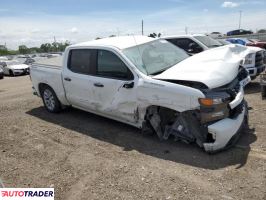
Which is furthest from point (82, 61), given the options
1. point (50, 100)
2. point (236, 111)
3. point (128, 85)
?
point (236, 111)

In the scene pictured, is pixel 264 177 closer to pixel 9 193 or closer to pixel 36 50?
pixel 9 193

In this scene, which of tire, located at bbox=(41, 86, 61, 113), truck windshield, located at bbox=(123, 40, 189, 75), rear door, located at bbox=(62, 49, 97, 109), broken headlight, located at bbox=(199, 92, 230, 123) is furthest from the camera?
tire, located at bbox=(41, 86, 61, 113)

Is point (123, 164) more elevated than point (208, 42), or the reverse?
point (208, 42)

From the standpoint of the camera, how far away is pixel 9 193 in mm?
3598

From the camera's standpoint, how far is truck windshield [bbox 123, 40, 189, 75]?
5.46 meters

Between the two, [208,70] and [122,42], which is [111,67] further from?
[208,70]

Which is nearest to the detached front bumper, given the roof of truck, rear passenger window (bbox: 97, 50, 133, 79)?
→ rear passenger window (bbox: 97, 50, 133, 79)

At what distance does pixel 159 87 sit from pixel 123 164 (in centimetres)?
130

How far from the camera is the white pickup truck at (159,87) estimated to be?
4562mm

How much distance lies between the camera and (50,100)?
7.70 metres

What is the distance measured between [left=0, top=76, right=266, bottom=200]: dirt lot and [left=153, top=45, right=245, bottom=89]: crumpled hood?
1114mm

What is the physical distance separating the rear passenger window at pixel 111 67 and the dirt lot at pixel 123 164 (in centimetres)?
112

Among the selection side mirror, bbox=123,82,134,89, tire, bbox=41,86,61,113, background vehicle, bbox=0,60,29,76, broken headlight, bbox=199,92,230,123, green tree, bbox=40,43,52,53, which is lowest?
green tree, bbox=40,43,52,53

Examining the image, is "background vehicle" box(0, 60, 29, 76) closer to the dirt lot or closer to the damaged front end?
the dirt lot
